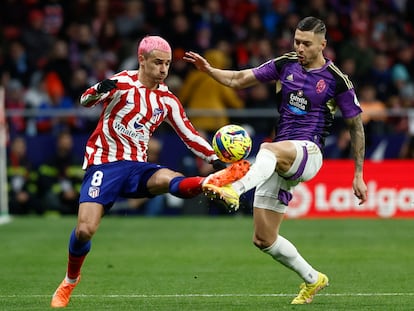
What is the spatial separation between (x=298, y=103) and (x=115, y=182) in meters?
1.75

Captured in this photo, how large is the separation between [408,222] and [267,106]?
3769 millimetres

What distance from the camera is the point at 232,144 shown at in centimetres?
928

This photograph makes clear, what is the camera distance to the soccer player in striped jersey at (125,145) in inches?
376

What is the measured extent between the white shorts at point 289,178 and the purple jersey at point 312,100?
15cm

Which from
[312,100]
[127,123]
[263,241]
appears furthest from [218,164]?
[312,100]

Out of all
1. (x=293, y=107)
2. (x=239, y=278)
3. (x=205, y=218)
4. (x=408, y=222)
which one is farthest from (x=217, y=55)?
(x=293, y=107)

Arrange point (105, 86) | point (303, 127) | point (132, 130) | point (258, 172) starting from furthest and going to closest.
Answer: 1. point (132, 130)
2. point (303, 127)
3. point (105, 86)
4. point (258, 172)

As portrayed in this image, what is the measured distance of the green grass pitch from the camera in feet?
32.7

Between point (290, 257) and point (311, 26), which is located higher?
point (311, 26)

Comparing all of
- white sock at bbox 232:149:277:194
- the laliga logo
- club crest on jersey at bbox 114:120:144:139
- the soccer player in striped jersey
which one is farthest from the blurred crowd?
white sock at bbox 232:149:277:194

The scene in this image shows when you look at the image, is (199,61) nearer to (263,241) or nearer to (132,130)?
(132,130)

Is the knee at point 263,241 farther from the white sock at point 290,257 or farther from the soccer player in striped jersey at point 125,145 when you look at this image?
the soccer player in striped jersey at point 125,145

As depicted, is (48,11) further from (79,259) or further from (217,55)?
(79,259)

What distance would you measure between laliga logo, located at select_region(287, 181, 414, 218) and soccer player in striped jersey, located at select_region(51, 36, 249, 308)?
9522 mm
